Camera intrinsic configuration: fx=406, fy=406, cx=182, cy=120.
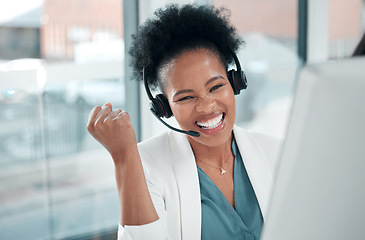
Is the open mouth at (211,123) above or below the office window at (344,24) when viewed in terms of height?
below

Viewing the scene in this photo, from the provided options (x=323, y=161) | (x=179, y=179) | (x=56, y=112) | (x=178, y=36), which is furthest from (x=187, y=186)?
(x=56, y=112)

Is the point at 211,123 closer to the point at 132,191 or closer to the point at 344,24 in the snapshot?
the point at 132,191

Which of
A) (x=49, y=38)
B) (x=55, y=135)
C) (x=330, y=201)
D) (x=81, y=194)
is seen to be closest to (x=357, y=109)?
(x=330, y=201)

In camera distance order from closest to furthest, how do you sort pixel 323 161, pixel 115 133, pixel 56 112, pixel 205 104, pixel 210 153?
pixel 323 161 → pixel 115 133 → pixel 205 104 → pixel 210 153 → pixel 56 112

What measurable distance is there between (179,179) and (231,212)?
0.18 m

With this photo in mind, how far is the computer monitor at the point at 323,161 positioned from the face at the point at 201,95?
0.78 m

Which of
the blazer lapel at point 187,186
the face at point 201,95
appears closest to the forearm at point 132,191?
the blazer lapel at point 187,186

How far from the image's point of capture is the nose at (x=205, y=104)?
117cm

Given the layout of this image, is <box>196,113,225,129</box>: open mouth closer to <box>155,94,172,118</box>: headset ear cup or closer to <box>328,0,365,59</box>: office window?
<box>155,94,172,118</box>: headset ear cup

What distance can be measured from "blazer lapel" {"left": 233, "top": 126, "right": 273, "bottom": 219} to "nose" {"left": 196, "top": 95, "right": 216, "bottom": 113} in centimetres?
21

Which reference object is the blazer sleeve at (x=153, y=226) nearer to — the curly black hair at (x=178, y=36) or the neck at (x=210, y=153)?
the neck at (x=210, y=153)

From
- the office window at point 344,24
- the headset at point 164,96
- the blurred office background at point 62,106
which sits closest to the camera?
the headset at point 164,96

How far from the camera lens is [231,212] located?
1.19 m

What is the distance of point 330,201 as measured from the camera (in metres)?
0.38
